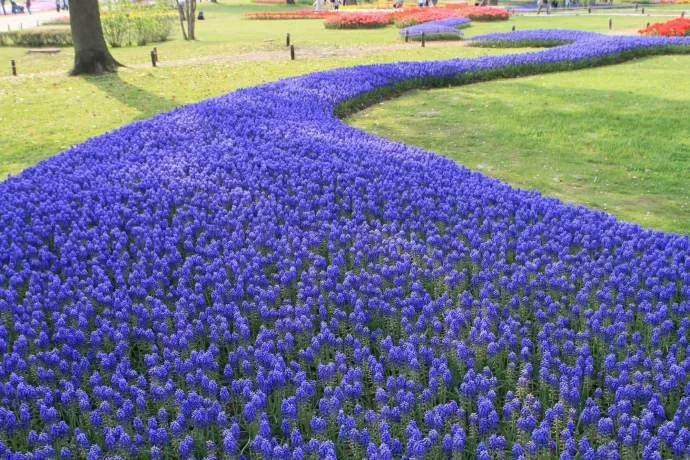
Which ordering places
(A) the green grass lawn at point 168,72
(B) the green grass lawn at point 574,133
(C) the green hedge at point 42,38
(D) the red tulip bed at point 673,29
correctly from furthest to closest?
(C) the green hedge at point 42,38 < (D) the red tulip bed at point 673,29 < (A) the green grass lawn at point 168,72 < (B) the green grass lawn at point 574,133

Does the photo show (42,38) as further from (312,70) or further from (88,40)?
(312,70)

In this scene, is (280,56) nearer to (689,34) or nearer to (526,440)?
(689,34)

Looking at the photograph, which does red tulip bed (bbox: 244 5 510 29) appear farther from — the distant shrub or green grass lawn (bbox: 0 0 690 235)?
the distant shrub

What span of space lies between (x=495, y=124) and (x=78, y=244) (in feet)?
32.3

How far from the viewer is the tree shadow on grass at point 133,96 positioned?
1661cm

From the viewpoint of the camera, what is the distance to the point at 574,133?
44.1 ft

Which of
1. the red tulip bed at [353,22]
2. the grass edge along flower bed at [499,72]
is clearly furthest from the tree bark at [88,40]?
the red tulip bed at [353,22]

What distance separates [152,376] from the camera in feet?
16.0

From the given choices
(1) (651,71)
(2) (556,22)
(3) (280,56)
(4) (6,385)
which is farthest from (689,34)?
(4) (6,385)

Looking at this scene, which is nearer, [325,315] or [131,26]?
[325,315]

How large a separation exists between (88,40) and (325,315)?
60.0 feet

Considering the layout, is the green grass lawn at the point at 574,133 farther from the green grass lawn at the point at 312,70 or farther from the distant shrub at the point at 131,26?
the distant shrub at the point at 131,26

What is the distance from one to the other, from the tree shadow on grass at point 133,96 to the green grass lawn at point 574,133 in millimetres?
5187

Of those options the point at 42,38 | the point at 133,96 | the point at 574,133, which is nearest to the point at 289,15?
the point at 42,38
